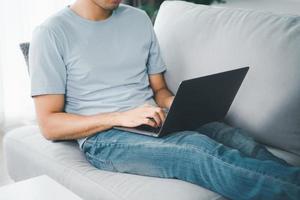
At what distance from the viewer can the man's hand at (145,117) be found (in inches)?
48.4

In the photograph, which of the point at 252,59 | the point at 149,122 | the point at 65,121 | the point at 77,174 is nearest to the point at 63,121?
the point at 65,121

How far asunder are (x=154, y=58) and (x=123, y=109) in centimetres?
27

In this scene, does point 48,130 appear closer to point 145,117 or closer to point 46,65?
point 46,65

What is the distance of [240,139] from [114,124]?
1.29ft

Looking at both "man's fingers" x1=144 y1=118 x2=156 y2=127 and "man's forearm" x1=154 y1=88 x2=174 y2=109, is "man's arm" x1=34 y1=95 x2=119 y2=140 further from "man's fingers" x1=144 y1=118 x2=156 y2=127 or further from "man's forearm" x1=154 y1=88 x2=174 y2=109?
"man's forearm" x1=154 y1=88 x2=174 y2=109

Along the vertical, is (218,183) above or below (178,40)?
below

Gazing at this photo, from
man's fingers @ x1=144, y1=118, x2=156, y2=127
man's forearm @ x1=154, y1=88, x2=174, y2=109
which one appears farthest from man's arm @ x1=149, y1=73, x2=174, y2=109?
man's fingers @ x1=144, y1=118, x2=156, y2=127

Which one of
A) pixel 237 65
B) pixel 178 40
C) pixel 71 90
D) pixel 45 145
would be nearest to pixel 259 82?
pixel 237 65

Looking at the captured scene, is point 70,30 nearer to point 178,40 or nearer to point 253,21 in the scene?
point 178,40

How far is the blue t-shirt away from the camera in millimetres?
1335

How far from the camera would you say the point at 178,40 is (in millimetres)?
1623

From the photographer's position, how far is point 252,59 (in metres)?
1.43

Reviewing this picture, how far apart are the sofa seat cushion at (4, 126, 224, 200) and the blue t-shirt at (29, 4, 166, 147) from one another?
0.10 m

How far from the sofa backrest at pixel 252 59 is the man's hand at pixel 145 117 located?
354 mm
